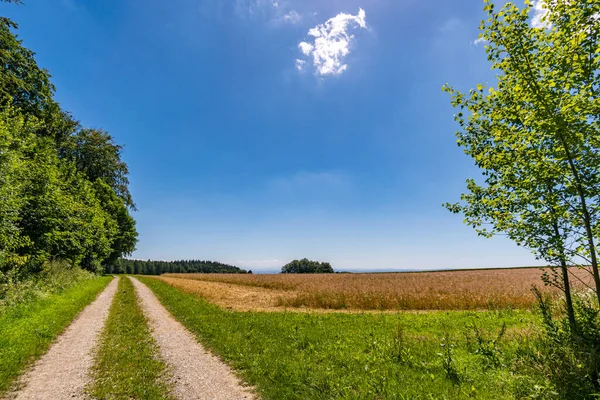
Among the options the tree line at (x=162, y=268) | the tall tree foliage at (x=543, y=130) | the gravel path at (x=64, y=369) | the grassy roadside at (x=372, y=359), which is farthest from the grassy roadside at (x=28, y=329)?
the tree line at (x=162, y=268)

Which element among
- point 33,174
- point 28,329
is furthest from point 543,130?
point 33,174

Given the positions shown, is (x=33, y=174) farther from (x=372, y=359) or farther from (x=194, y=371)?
(x=372, y=359)

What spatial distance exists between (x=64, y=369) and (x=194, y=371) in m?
3.64

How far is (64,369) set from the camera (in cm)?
757

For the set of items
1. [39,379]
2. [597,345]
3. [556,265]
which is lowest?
[39,379]

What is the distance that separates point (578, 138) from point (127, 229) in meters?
67.0

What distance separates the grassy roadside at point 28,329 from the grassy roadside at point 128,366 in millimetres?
1709

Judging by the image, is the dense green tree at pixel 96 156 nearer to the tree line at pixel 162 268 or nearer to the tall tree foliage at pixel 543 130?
the tall tree foliage at pixel 543 130

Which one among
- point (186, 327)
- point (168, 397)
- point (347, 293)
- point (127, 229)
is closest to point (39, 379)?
point (168, 397)

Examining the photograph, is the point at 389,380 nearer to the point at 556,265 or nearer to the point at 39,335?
the point at 556,265

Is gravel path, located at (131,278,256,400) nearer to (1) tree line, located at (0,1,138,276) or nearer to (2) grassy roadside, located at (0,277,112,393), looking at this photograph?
(2) grassy roadside, located at (0,277,112,393)

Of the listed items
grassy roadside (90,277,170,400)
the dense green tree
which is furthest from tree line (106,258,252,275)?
grassy roadside (90,277,170,400)

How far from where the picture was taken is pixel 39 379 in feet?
22.7

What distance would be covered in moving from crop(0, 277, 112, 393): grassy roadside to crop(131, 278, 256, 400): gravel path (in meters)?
3.45
